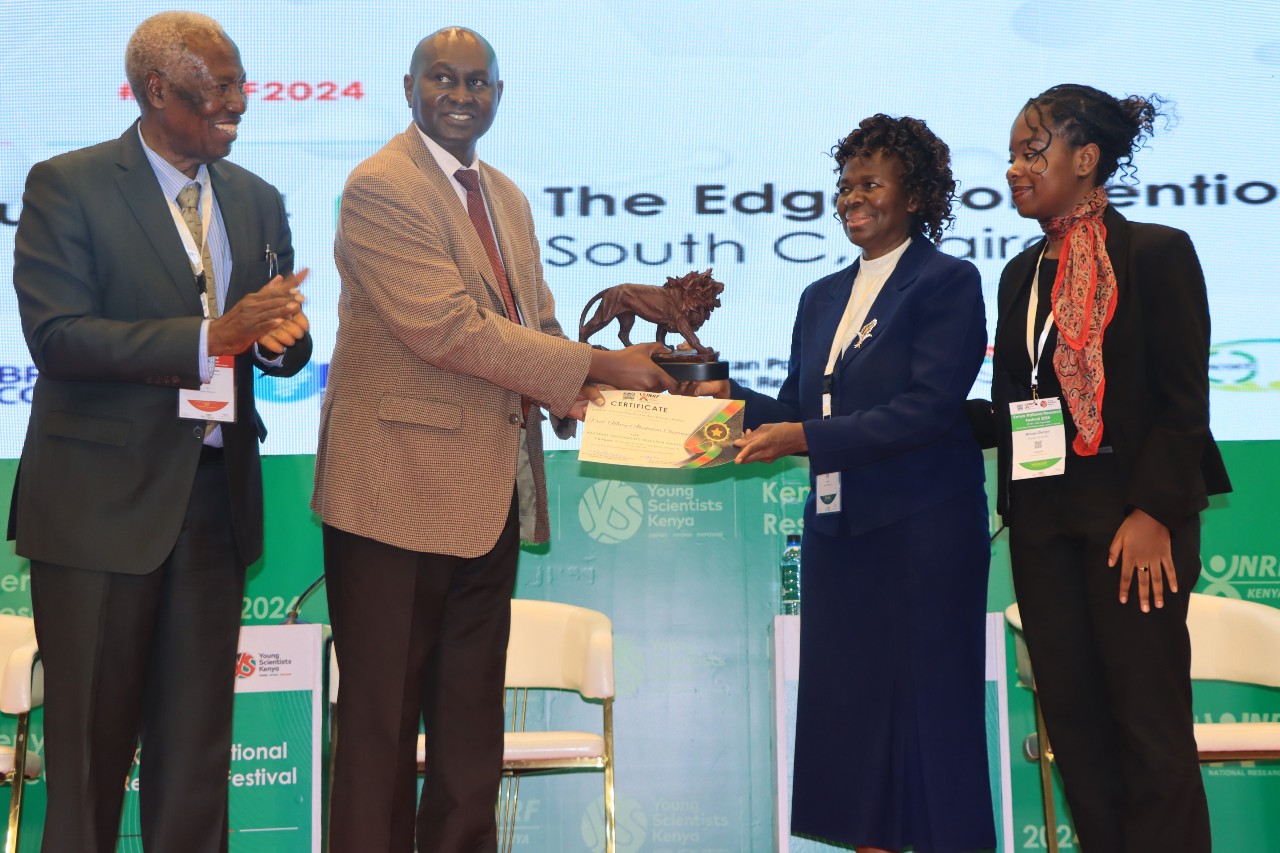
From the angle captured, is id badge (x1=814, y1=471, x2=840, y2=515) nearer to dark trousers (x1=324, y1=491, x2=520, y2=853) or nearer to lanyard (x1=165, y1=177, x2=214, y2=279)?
dark trousers (x1=324, y1=491, x2=520, y2=853)

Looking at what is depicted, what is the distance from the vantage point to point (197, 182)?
2.97 metres

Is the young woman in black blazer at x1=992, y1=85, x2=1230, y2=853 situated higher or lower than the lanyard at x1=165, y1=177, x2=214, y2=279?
lower

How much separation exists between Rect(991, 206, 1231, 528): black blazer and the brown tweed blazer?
1251mm

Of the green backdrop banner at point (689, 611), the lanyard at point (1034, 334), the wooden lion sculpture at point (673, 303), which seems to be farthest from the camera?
the green backdrop banner at point (689, 611)

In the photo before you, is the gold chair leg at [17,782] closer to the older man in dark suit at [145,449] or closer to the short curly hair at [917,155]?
the older man in dark suit at [145,449]

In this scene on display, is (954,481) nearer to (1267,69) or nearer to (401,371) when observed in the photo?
(401,371)

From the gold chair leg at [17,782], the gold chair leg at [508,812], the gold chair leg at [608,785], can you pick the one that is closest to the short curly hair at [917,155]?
the gold chair leg at [608,785]

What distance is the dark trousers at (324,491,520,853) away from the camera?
275 centimetres

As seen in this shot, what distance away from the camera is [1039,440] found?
2.85m

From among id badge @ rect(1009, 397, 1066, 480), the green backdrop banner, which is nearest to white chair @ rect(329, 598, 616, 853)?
the green backdrop banner

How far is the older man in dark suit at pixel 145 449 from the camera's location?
8.80 ft

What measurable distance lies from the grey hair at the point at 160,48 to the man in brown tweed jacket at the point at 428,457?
50cm

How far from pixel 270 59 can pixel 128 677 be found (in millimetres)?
2877

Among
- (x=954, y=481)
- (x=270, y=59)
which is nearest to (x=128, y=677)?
(x=954, y=481)
